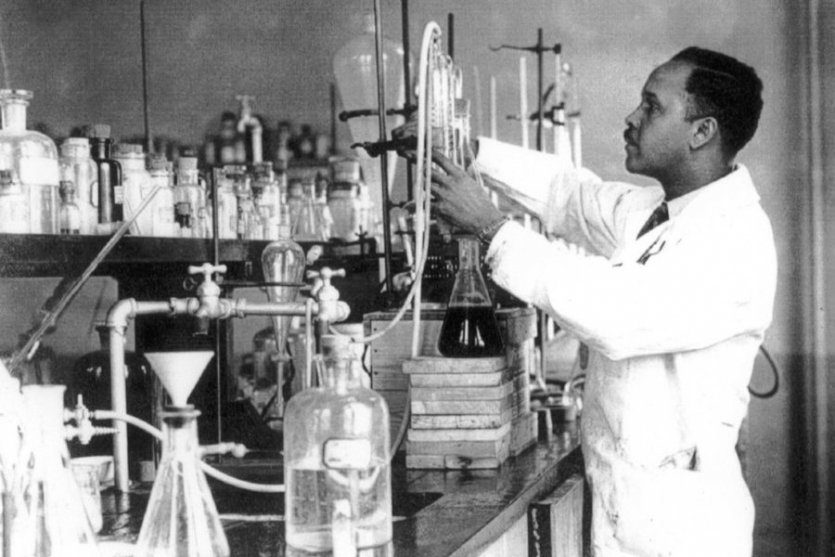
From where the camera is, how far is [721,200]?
74.6 inches

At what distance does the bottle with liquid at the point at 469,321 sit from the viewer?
183 centimetres

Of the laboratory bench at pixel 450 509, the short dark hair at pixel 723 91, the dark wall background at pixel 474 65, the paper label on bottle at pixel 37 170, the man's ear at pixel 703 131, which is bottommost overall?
the laboratory bench at pixel 450 509

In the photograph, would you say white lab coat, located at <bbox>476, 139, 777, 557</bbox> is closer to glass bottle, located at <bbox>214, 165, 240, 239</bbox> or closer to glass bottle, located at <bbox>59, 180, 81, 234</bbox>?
glass bottle, located at <bbox>59, 180, 81, 234</bbox>

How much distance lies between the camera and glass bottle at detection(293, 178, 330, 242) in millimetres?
3320

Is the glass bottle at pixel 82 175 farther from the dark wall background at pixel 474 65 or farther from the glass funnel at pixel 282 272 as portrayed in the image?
the dark wall background at pixel 474 65

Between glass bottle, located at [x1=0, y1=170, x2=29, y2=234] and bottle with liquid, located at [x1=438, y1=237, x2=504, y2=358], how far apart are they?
0.75m

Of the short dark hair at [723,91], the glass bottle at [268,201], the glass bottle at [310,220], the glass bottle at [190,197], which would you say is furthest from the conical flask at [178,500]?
the glass bottle at [310,220]

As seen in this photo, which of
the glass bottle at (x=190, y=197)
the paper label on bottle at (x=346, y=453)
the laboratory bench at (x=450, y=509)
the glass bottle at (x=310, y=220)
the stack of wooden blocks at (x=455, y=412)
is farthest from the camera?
the glass bottle at (x=310, y=220)

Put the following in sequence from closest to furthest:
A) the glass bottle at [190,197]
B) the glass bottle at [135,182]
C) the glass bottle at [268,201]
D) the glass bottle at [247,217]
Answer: the glass bottle at [135,182] → the glass bottle at [190,197] → the glass bottle at [247,217] → the glass bottle at [268,201]

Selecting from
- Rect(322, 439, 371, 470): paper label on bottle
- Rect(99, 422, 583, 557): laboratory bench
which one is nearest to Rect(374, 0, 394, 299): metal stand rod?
Rect(99, 422, 583, 557): laboratory bench

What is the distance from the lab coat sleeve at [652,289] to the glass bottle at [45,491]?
0.91 meters

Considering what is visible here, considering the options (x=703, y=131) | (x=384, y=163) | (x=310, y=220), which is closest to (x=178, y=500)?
(x=384, y=163)

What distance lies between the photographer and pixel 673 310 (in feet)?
5.64

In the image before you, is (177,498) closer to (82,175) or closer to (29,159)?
(29,159)
